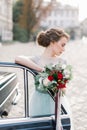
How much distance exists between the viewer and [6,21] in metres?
66.6

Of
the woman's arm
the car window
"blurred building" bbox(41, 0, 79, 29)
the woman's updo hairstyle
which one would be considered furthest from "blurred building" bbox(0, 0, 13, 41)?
"blurred building" bbox(41, 0, 79, 29)

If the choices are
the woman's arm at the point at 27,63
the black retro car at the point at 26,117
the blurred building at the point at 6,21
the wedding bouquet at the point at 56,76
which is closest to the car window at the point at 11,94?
the black retro car at the point at 26,117

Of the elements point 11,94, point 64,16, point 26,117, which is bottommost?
point 26,117

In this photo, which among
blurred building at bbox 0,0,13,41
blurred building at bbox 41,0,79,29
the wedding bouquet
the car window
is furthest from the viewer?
blurred building at bbox 41,0,79,29

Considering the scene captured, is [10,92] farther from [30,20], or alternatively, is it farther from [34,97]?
[30,20]

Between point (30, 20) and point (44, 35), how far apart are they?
2453 inches

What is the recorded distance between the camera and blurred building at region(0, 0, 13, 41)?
2451 inches

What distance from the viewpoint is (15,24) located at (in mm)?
68688

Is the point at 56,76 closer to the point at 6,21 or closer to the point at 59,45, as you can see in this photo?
the point at 59,45

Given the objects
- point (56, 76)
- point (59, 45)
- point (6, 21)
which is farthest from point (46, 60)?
point (6, 21)

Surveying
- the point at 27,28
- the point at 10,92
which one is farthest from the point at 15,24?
the point at 10,92

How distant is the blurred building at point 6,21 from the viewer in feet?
204

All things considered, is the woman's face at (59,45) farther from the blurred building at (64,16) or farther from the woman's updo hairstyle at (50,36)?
the blurred building at (64,16)

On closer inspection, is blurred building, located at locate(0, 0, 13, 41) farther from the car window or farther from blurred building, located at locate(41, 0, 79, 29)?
blurred building, located at locate(41, 0, 79, 29)
